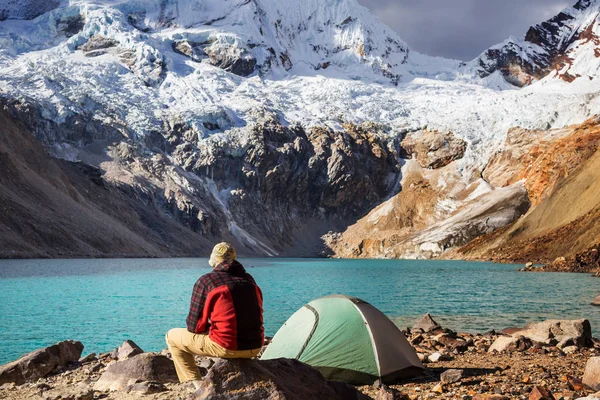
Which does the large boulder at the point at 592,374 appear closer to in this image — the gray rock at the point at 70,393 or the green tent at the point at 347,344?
the green tent at the point at 347,344

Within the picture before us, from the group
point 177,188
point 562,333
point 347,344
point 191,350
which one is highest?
point 177,188

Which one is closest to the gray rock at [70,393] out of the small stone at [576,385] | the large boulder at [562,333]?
the small stone at [576,385]

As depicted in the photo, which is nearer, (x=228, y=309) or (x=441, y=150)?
(x=228, y=309)

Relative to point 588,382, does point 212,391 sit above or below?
above

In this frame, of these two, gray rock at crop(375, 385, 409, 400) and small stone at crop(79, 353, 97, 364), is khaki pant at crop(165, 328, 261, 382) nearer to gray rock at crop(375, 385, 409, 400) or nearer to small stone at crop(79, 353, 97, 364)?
gray rock at crop(375, 385, 409, 400)

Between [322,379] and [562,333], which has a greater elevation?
[322,379]

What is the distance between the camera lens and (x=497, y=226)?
132 m

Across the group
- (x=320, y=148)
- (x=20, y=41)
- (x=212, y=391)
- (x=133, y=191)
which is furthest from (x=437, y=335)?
(x=20, y=41)

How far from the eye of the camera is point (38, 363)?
1450 cm

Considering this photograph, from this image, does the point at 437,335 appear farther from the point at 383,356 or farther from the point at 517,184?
the point at 517,184

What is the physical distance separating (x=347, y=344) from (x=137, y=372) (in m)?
4.82

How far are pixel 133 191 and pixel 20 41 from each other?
9460 cm

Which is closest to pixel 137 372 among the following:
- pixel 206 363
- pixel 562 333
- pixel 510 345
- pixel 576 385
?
pixel 206 363

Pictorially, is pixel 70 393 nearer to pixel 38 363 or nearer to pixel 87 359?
pixel 38 363
